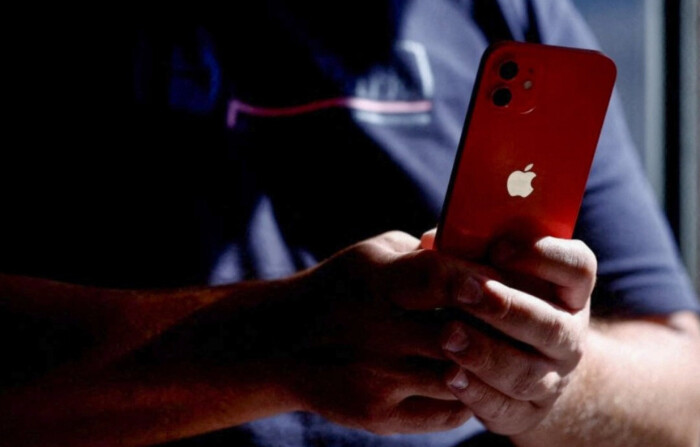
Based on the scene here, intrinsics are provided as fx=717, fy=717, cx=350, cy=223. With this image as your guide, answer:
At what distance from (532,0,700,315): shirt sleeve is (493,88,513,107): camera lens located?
1.13ft

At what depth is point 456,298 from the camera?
528mm

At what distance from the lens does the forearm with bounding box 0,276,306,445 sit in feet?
2.05

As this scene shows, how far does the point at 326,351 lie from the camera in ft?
1.98

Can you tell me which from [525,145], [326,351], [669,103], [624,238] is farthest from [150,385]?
[669,103]

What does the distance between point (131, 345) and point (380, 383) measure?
0.75 feet

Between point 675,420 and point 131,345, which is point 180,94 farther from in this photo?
point 675,420

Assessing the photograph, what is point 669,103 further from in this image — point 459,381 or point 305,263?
point 459,381

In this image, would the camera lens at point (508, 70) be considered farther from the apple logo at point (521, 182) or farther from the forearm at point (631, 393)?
the forearm at point (631, 393)

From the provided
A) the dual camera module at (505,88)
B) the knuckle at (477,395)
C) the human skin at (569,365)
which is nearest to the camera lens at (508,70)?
the dual camera module at (505,88)

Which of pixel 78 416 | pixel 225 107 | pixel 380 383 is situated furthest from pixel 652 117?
pixel 78 416

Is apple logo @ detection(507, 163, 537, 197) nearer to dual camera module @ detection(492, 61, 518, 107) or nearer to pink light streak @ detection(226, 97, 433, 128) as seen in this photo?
dual camera module @ detection(492, 61, 518, 107)

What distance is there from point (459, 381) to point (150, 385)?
0.89 ft

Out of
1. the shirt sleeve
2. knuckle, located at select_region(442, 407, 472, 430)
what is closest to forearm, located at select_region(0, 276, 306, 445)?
knuckle, located at select_region(442, 407, 472, 430)

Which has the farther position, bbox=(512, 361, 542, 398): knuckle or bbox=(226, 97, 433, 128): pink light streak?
bbox=(226, 97, 433, 128): pink light streak
